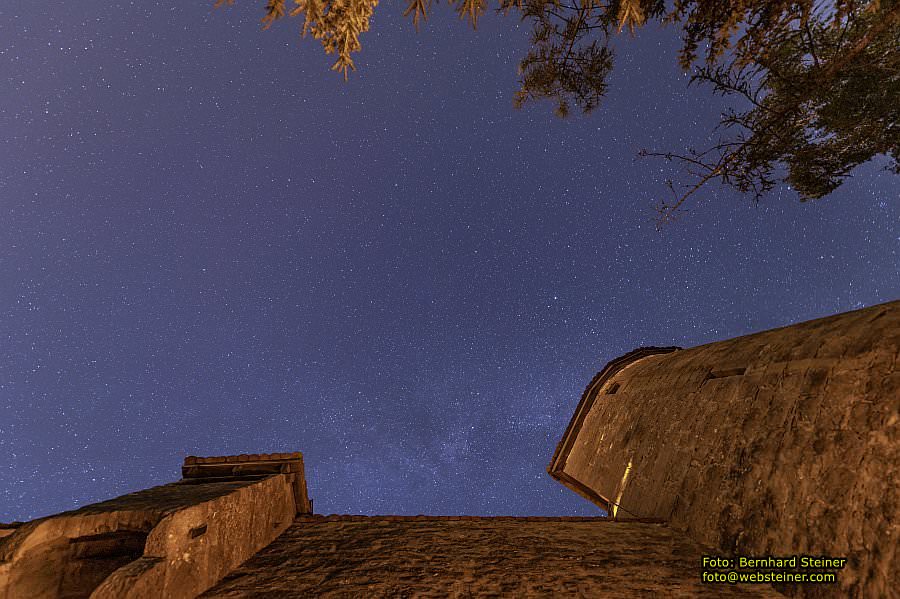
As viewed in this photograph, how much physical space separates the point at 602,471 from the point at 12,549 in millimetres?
7623

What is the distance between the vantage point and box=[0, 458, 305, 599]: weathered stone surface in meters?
2.76

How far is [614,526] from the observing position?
460 centimetres

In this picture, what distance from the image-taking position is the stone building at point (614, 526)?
283 centimetres

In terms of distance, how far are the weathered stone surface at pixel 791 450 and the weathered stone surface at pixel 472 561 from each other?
53 cm

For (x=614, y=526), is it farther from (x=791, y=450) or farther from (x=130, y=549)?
(x=130, y=549)

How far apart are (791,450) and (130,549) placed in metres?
5.63

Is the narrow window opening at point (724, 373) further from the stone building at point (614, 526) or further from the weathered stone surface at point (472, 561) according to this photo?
the weathered stone surface at point (472, 561)

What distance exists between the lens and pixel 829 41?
22.1ft

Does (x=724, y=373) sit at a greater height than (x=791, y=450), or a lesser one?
greater

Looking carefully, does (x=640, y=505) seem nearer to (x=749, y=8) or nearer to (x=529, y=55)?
(x=749, y=8)

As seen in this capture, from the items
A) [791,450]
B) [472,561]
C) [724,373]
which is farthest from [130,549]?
[724,373]

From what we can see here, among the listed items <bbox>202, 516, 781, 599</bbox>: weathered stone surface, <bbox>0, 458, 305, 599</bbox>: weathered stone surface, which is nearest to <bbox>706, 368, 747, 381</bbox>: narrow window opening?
<bbox>202, 516, 781, 599</bbox>: weathered stone surface

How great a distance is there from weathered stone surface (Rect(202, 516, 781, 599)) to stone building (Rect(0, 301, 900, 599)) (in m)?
0.02

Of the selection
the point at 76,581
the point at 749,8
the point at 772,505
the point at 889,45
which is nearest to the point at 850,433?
the point at 772,505
